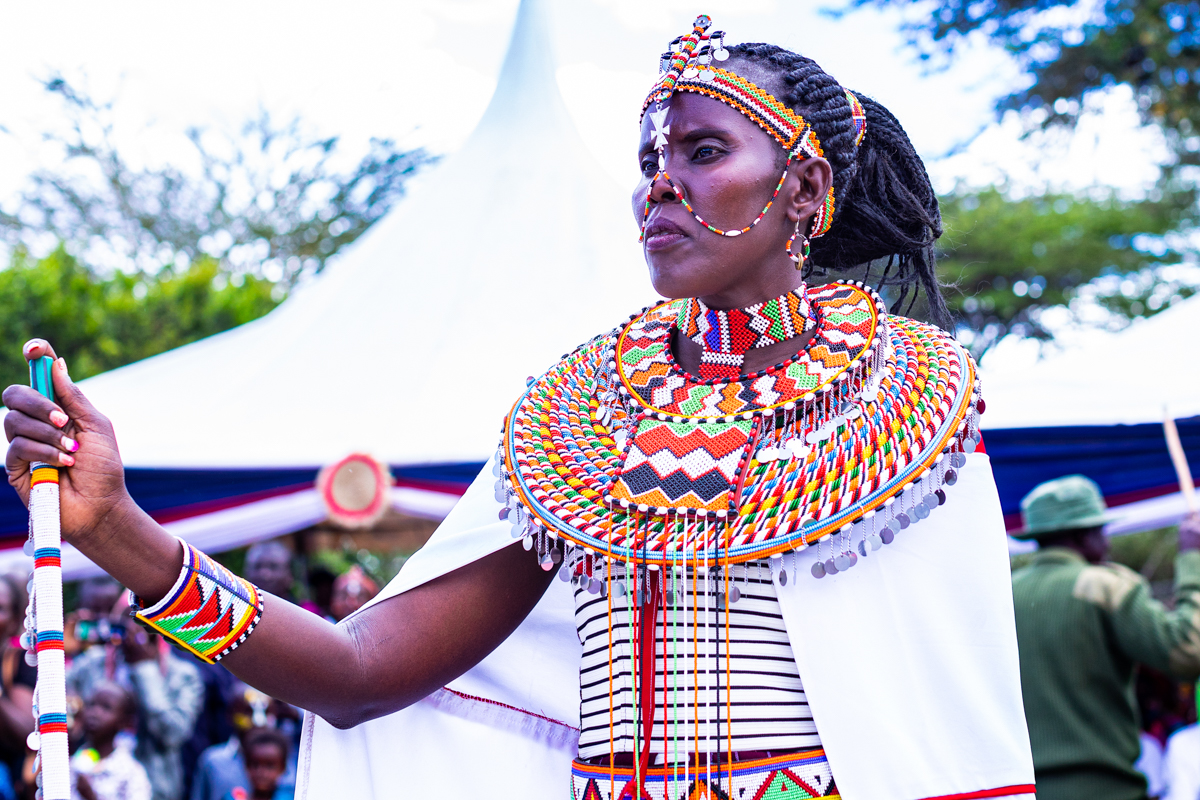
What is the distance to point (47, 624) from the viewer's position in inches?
61.3

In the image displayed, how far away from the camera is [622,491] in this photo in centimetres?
190

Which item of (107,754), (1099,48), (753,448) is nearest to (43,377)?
(753,448)

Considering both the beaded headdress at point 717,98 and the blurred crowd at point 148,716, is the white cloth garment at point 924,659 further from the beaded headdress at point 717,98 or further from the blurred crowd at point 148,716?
the blurred crowd at point 148,716

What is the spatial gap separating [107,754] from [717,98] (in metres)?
4.80

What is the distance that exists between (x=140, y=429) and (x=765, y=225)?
496cm

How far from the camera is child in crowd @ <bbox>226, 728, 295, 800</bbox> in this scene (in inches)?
221

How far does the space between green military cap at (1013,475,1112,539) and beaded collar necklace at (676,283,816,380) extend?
9.30 feet

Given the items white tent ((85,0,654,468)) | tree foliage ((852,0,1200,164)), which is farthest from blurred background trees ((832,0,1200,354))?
white tent ((85,0,654,468))

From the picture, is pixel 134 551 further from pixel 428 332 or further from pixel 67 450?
pixel 428 332

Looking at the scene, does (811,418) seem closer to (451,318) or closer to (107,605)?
(451,318)

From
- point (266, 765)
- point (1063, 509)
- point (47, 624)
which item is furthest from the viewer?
point (266, 765)

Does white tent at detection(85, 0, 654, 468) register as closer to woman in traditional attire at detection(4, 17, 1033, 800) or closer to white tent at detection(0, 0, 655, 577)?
white tent at detection(0, 0, 655, 577)

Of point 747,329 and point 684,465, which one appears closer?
point 684,465

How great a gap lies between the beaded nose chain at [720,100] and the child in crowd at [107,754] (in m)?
4.49
